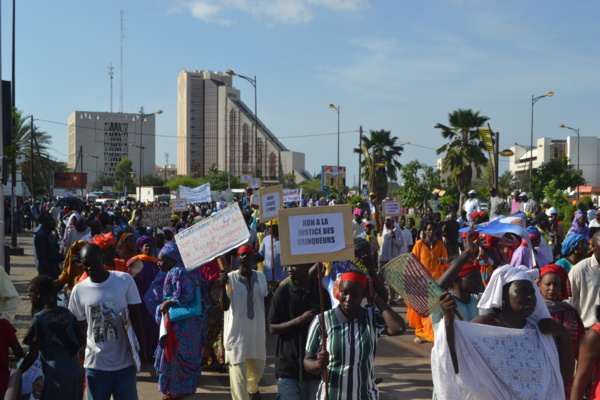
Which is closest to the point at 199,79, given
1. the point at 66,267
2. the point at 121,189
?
the point at 121,189

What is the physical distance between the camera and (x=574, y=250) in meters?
7.71

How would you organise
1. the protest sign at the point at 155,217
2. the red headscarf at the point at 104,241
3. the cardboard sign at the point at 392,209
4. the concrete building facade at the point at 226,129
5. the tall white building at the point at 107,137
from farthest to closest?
1. the tall white building at the point at 107,137
2. the concrete building facade at the point at 226,129
3. the cardboard sign at the point at 392,209
4. the protest sign at the point at 155,217
5. the red headscarf at the point at 104,241

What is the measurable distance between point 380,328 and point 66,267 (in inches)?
185

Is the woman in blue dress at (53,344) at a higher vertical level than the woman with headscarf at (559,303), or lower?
lower

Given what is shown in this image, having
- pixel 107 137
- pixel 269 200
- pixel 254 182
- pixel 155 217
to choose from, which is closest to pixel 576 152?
pixel 254 182

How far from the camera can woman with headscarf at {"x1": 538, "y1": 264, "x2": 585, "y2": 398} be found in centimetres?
497

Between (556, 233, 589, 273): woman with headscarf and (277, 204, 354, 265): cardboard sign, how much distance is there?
376cm

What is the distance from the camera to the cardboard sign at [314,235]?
4.81 metres

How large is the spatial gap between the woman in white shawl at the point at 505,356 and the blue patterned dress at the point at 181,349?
12.5ft

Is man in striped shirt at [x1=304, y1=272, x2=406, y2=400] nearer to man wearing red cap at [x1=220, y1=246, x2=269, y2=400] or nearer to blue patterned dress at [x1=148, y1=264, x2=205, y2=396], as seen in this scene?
man wearing red cap at [x1=220, y1=246, x2=269, y2=400]

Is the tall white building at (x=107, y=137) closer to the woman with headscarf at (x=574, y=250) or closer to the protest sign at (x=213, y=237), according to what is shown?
the woman with headscarf at (x=574, y=250)

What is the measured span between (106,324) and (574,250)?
5005 mm

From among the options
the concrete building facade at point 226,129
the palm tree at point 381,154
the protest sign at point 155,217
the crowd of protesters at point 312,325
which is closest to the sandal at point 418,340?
the crowd of protesters at point 312,325

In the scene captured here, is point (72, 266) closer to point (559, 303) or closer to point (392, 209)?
point (559, 303)
